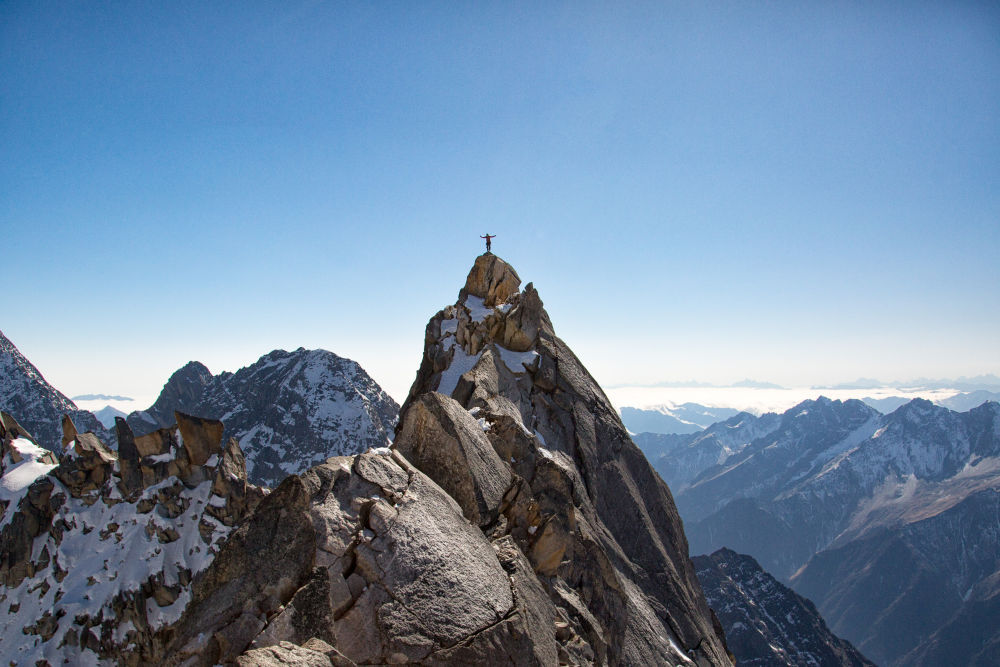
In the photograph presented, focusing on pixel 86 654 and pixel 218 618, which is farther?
pixel 86 654

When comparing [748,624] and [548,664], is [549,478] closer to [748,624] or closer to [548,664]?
[548,664]

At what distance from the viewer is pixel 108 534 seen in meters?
93.9

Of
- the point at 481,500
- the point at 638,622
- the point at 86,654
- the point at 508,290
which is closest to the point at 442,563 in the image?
the point at 481,500

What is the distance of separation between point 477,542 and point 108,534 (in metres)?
108

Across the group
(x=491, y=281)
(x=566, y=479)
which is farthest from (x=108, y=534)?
(x=566, y=479)

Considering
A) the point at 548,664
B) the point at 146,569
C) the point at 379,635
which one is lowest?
the point at 146,569

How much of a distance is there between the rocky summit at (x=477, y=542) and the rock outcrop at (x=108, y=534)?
7516 centimetres

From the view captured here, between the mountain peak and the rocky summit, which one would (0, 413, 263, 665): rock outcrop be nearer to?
the mountain peak

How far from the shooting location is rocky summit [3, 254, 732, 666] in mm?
12445

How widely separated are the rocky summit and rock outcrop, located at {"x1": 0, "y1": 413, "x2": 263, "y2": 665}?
7516 centimetres

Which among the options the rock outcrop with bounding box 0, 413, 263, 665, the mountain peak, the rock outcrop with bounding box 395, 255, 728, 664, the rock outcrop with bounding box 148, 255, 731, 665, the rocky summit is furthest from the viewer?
the rock outcrop with bounding box 0, 413, 263, 665

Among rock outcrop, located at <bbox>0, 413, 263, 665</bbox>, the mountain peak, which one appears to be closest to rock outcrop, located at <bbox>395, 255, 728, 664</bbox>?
the mountain peak

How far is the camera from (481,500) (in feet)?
61.1

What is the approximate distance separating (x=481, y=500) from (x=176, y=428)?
104940mm
